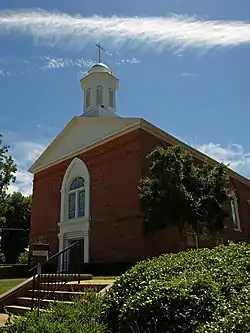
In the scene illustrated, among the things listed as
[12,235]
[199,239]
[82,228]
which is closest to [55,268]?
[82,228]

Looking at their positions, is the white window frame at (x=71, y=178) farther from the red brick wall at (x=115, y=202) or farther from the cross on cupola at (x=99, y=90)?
the cross on cupola at (x=99, y=90)

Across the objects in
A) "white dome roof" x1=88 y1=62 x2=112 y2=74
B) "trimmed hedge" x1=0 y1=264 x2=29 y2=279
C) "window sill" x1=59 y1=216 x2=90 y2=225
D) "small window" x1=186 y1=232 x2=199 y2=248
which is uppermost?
"white dome roof" x1=88 y1=62 x2=112 y2=74

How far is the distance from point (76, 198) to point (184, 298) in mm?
18747

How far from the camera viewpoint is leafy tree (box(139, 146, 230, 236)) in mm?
16281

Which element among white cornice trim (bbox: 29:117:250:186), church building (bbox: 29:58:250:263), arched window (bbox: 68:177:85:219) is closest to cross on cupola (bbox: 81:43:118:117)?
church building (bbox: 29:58:250:263)

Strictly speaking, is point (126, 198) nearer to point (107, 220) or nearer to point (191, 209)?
point (107, 220)

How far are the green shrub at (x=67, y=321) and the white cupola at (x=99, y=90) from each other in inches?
804

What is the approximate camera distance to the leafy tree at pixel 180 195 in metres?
16.3

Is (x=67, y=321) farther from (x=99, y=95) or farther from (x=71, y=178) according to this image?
(x=99, y=95)

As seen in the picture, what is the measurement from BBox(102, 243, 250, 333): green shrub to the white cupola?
66.6ft

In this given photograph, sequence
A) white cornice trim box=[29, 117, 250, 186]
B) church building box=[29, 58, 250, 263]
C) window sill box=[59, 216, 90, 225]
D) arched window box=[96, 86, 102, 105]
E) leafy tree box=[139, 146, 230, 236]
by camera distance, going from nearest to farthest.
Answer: leafy tree box=[139, 146, 230, 236] < church building box=[29, 58, 250, 263] < white cornice trim box=[29, 117, 250, 186] < window sill box=[59, 216, 90, 225] < arched window box=[96, 86, 102, 105]

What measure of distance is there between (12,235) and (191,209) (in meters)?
31.8

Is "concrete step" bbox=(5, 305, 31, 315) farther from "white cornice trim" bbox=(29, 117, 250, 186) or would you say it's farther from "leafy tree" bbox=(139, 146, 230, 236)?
"white cornice trim" bbox=(29, 117, 250, 186)

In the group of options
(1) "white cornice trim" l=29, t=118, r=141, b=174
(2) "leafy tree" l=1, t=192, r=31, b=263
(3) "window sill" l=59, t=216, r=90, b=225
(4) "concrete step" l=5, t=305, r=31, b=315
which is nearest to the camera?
(4) "concrete step" l=5, t=305, r=31, b=315
